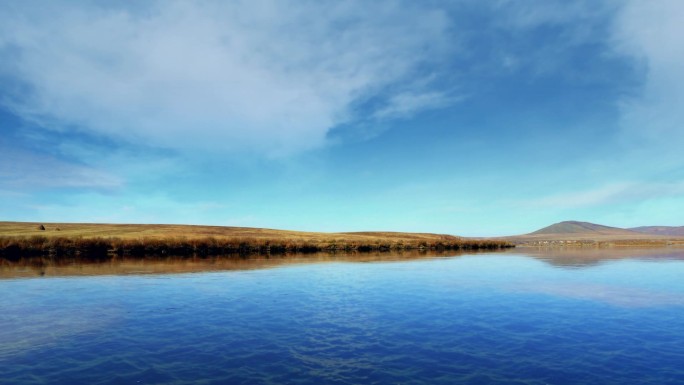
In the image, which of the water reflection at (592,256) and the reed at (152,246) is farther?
the reed at (152,246)

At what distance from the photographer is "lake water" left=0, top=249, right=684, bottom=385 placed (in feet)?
39.5

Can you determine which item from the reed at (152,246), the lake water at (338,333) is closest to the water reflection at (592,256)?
the lake water at (338,333)

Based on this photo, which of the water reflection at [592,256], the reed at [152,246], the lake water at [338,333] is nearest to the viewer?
the lake water at [338,333]

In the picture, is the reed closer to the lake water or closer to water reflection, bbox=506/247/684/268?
water reflection, bbox=506/247/684/268

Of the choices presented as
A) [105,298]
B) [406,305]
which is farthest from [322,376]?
[105,298]

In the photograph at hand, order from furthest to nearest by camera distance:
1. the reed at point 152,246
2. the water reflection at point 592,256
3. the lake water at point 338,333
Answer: the reed at point 152,246
the water reflection at point 592,256
the lake water at point 338,333

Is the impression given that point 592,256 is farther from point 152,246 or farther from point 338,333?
point 152,246

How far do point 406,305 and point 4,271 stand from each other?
35290 mm

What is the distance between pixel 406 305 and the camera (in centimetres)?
2227

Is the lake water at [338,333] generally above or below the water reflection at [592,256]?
below

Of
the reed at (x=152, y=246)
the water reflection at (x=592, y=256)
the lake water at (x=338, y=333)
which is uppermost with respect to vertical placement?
the reed at (x=152, y=246)

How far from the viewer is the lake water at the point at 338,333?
12.0 m

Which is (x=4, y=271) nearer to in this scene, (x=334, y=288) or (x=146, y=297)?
(x=146, y=297)

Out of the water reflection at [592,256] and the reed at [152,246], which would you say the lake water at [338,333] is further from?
the reed at [152,246]
